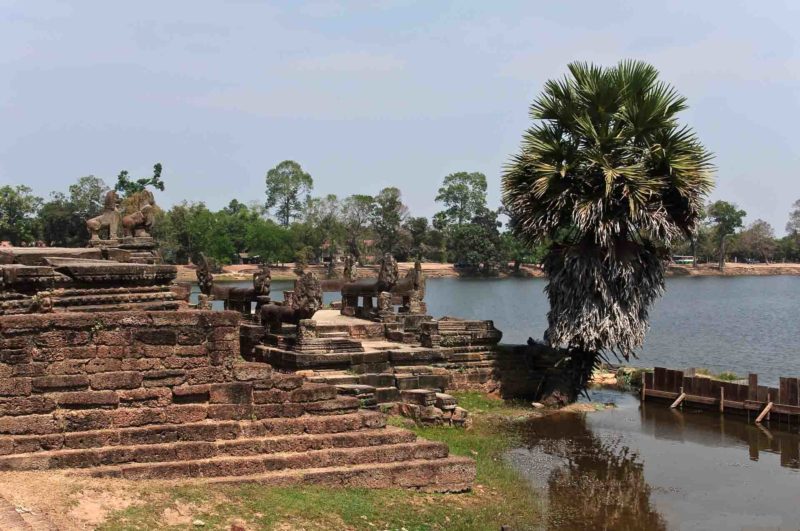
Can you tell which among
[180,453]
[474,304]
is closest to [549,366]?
[180,453]

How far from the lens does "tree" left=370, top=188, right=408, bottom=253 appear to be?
98500 millimetres

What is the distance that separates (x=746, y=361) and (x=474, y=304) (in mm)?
33537

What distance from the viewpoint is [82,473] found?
29.0 ft

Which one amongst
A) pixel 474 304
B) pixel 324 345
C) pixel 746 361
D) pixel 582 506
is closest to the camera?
pixel 582 506

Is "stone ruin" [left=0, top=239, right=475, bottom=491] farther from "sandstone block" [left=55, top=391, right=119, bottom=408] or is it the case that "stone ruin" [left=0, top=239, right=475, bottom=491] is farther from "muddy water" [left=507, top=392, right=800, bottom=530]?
"muddy water" [left=507, top=392, right=800, bottom=530]

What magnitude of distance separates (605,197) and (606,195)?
222mm

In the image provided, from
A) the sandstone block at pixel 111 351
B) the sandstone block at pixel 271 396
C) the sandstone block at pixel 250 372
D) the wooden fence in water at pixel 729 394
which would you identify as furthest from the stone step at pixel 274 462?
the wooden fence in water at pixel 729 394

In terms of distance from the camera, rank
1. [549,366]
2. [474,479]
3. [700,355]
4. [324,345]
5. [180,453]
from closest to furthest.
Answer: [180,453] < [474,479] < [324,345] < [549,366] < [700,355]

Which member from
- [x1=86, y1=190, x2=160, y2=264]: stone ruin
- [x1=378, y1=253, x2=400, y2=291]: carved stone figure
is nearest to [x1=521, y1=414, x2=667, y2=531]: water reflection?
[x1=378, y1=253, x2=400, y2=291]: carved stone figure

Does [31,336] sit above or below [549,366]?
above

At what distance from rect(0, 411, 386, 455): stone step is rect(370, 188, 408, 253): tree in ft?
286

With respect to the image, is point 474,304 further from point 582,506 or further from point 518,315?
point 582,506

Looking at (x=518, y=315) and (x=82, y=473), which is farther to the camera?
(x=518, y=315)

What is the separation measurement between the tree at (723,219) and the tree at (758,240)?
13.9 metres
